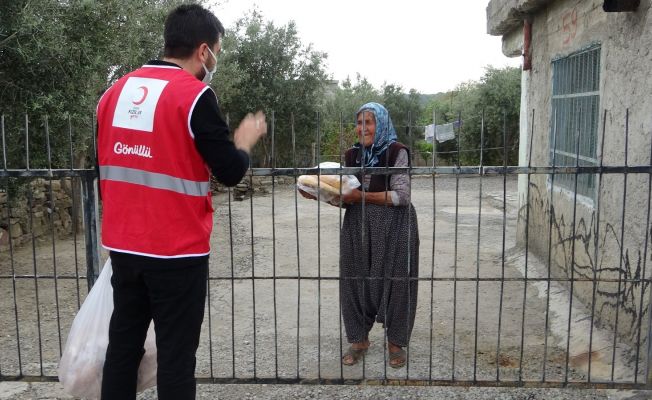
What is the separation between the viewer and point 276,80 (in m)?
18.1

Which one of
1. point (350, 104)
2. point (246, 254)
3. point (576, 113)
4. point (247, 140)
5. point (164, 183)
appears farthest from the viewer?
point (350, 104)

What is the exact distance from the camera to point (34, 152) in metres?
6.44

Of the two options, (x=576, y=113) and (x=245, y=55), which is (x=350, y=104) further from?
(x=576, y=113)

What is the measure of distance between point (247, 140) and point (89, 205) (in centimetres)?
124

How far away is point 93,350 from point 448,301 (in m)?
3.85

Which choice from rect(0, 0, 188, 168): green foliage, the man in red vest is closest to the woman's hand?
the man in red vest

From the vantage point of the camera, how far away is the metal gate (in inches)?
126

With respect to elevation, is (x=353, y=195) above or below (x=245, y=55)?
below

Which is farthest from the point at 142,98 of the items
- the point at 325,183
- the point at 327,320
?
the point at 327,320

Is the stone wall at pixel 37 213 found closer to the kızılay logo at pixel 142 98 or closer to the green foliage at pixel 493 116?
the kızılay logo at pixel 142 98

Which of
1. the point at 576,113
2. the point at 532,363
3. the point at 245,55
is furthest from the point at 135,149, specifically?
the point at 245,55

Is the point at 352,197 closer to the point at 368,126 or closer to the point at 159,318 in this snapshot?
the point at 368,126

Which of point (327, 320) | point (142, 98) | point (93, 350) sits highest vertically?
point (142, 98)

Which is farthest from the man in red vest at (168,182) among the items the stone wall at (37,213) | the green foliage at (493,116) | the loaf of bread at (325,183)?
the green foliage at (493,116)
